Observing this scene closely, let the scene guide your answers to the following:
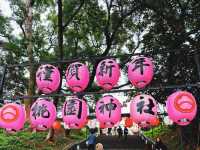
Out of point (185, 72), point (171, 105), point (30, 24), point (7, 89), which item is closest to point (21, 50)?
point (30, 24)

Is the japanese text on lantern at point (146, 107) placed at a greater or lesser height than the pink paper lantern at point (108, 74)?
lesser

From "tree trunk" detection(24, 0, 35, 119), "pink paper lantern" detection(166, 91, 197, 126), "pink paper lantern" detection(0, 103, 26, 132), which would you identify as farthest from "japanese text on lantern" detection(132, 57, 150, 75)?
"tree trunk" detection(24, 0, 35, 119)

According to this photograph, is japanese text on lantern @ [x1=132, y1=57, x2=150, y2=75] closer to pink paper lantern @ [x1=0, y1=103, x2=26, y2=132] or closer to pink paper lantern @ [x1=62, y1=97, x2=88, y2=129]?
pink paper lantern @ [x1=62, y1=97, x2=88, y2=129]

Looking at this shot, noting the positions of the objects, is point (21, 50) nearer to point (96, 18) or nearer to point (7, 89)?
point (96, 18)

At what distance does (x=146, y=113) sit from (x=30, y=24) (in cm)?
1592

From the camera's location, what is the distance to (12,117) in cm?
1234

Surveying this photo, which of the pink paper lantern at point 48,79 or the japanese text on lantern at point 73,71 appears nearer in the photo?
the japanese text on lantern at point 73,71

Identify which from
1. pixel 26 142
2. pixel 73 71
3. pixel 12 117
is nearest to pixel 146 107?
pixel 73 71

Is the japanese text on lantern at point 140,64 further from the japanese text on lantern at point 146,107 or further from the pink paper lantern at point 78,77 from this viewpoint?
the pink paper lantern at point 78,77

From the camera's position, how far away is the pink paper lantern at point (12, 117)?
1230 centimetres

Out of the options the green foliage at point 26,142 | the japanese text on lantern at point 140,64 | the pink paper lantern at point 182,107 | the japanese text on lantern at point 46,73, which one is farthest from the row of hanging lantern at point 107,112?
the green foliage at point 26,142

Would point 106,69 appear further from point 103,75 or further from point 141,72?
point 141,72

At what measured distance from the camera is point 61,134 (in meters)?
29.0

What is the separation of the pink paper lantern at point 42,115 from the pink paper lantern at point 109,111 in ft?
4.94
